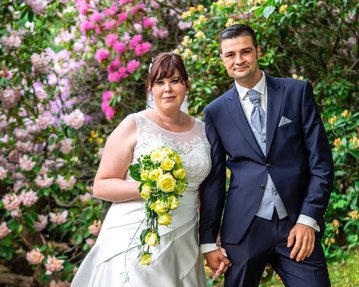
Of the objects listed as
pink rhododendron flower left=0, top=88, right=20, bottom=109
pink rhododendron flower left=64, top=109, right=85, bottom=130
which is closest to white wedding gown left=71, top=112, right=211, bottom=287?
pink rhododendron flower left=64, top=109, right=85, bottom=130

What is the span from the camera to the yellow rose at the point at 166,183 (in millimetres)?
2844

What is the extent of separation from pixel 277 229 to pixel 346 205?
96.0 inches

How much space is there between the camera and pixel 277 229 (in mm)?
2996

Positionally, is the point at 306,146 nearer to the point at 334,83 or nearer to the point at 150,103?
the point at 150,103

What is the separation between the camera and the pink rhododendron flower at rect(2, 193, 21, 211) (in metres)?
5.33

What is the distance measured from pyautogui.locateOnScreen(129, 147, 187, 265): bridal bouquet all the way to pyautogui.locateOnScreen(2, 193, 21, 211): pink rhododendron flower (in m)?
2.63

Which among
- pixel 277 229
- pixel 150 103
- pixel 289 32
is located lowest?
pixel 277 229

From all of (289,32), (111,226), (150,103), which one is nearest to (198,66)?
(289,32)

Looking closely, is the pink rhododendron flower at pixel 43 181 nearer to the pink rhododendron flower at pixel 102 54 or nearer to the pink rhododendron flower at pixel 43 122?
the pink rhododendron flower at pixel 43 122

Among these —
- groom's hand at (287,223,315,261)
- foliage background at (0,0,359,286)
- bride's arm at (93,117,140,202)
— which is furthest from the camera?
foliage background at (0,0,359,286)

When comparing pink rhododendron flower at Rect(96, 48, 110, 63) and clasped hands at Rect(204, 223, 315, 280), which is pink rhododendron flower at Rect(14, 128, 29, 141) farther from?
clasped hands at Rect(204, 223, 315, 280)

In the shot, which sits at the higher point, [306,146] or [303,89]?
[303,89]

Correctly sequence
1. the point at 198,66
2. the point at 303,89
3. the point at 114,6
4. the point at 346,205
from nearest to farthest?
the point at 303,89, the point at 346,205, the point at 198,66, the point at 114,6

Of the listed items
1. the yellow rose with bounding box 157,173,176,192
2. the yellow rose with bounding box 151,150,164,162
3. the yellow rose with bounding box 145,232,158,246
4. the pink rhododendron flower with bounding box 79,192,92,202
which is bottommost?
the pink rhododendron flower with bounding box 79,192,92,202
